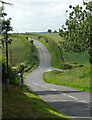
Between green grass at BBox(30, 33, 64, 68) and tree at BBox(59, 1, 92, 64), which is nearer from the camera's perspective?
tree at BBox(59, 1, 92, 64)

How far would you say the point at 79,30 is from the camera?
30.1m

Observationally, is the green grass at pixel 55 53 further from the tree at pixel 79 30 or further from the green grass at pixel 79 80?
the tree at pixel 79 30

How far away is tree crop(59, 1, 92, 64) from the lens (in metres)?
29.2

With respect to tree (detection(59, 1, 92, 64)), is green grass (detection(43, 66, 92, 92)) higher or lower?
lower

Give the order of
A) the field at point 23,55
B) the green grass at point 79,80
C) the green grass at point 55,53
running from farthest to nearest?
the green grass at point 55,53
the field at point 23,55
the green grass at point 79,80

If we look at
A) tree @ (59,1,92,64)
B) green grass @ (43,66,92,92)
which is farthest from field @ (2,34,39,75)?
tree @ (59,1,92,64)

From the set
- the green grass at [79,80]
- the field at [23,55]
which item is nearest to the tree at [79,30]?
the green grass at [79,80]

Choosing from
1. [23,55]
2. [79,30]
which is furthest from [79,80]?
[23,55]

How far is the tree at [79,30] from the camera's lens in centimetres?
2923

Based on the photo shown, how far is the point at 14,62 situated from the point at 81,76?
5682cm

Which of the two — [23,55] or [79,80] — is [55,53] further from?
[79,80]

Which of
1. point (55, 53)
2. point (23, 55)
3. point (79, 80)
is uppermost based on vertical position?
point (55, 53)

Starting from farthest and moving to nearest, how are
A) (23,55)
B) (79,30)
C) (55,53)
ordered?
1. (55,53)
2. (23,55)
3. (79,30)

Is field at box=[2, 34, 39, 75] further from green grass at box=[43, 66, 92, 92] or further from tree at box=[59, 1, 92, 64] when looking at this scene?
tree at box=[59, 1, 92, 64]
